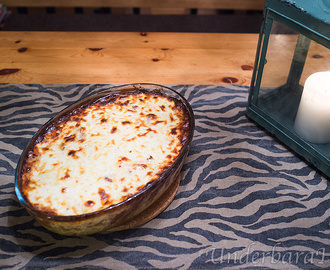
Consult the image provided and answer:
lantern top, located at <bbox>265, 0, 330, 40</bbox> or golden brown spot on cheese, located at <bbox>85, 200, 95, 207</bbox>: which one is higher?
lantern top, located at <bbox>265, 0, 330, 40</bbox>

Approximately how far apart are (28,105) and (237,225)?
803mm

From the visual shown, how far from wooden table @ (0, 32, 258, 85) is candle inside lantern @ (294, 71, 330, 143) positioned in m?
0.36

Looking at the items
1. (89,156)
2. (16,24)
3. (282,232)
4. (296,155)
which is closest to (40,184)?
(89,156)

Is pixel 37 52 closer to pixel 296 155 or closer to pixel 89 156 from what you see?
pixel 89 156

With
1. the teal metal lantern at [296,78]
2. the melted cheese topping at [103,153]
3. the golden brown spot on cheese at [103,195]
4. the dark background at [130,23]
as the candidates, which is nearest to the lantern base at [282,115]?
the teal metal lantern at [296,78]

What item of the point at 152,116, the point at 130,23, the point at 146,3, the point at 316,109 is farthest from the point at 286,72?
the point at 146,3

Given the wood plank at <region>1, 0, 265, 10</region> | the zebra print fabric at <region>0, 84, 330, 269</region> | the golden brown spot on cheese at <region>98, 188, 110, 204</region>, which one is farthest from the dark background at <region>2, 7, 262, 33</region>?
the golden brown spot on cheese at <region>98, 188, 110, 204</region>

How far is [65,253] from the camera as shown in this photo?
2.55ft

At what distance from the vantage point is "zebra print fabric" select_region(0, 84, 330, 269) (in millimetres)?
765

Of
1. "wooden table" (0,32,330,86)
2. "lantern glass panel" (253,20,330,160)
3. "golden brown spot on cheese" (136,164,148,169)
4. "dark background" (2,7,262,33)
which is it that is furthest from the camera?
"dark background" (2,7,262,33)

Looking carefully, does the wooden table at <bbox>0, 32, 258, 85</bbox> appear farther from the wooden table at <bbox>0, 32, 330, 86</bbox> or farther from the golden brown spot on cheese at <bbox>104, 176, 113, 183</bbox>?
the golden brown spot on cheese at <bbox>104, 176, 113, 183</bbox>

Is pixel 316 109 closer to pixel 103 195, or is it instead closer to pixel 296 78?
pixel 296 78

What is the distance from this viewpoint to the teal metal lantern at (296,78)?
0.84 metres

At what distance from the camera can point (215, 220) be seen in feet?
2.78
